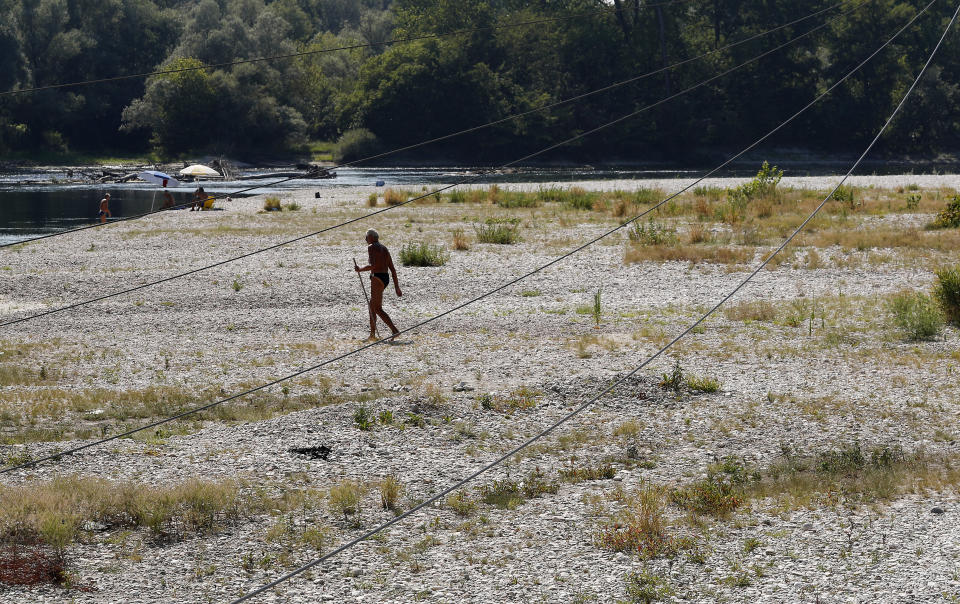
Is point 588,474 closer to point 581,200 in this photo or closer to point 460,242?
point 460,242

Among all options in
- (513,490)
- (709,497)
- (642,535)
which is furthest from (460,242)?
(642,535)

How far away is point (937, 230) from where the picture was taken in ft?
103

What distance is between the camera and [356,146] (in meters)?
101

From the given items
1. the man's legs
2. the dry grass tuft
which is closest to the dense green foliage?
the dry grass tuft

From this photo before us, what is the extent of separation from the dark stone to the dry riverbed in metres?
0.07

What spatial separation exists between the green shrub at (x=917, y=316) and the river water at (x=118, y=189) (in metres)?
21.2

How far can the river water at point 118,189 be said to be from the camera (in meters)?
45.1

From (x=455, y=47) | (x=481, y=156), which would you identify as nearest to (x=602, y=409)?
(x=481, y=156)

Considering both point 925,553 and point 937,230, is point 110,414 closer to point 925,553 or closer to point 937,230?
point 925,553

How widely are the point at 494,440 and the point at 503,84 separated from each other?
3815 inches

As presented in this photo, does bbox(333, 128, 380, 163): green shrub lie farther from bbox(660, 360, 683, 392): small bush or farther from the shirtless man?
bbox(660, 360, 683, 392): small bush

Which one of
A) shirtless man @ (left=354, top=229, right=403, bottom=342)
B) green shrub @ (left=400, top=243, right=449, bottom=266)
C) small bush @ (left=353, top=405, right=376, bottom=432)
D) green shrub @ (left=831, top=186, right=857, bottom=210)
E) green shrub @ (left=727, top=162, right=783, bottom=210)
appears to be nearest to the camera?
small bush @ (left=353, top=405, right=376, bottom=432)

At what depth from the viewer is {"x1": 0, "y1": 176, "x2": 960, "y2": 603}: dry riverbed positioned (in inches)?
359

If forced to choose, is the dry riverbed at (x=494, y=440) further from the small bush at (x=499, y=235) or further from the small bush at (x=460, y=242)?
the small bush at (x=499, y=235)
